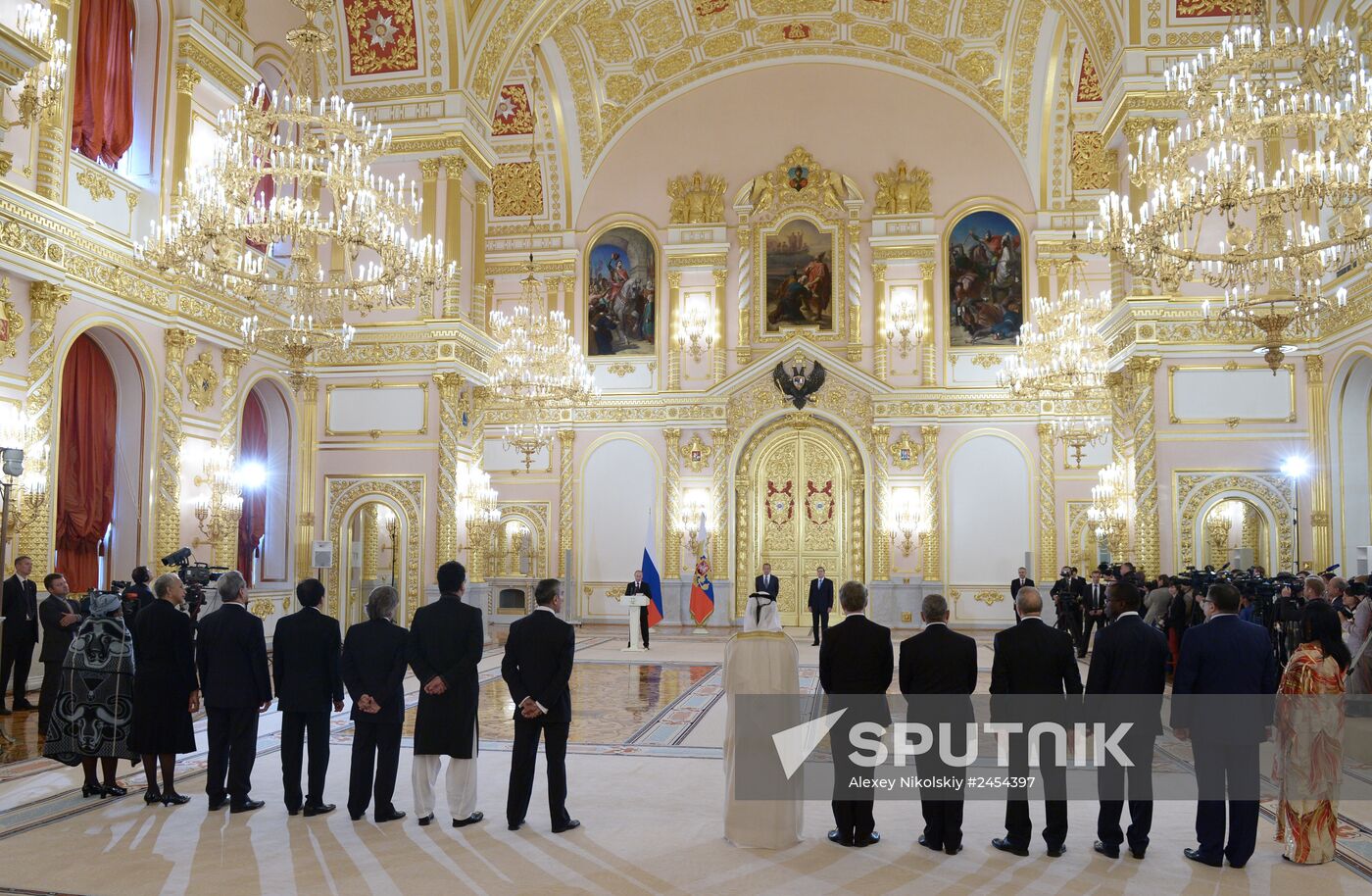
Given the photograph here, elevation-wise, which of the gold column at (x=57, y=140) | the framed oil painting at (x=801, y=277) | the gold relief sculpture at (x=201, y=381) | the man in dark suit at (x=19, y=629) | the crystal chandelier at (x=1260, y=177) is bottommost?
the man in dark suit at (x=19, y=629)

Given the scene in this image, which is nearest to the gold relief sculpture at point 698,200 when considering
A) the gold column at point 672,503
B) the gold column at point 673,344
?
the gold column at point 673,344

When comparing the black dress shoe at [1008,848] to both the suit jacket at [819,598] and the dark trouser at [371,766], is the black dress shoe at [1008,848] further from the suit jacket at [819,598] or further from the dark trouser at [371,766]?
the suit jacket at [819,598]

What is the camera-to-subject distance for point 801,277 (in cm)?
2430

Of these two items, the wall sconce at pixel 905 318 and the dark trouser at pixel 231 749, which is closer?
the dark trouser at pixel 231 749

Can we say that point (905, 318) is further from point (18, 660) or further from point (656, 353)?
point (18, 660)

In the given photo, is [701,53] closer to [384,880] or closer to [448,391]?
[448,391]

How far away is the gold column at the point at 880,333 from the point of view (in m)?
23.7

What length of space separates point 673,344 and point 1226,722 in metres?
19.5

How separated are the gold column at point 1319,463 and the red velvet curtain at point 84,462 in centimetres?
1565

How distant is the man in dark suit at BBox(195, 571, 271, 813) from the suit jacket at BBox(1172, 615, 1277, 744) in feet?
18.0

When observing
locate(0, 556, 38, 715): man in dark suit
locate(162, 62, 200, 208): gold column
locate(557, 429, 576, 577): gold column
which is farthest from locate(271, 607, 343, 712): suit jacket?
locate(557, 429, 576, 577): gold column

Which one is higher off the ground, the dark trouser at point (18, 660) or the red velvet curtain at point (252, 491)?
the red velvet curtain at point (252, 491)

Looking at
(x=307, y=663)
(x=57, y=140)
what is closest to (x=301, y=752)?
(x=307, y=663)

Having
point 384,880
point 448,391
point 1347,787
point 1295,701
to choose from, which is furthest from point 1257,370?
point 384,880
